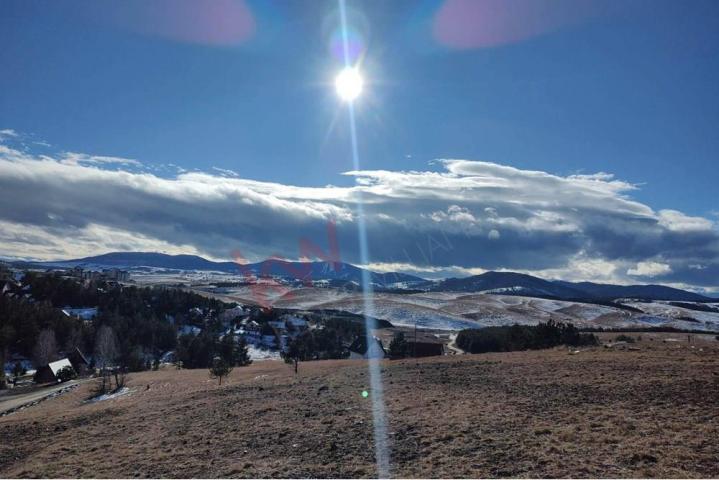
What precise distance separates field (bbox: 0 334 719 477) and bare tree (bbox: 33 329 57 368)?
2194 inches

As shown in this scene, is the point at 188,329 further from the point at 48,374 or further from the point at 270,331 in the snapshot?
the point at 48,374

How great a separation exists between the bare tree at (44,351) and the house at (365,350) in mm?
47116

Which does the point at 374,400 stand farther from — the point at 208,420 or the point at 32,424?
the point at 32,424

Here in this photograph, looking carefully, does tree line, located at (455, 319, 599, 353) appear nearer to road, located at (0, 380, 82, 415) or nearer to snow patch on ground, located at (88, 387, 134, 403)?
snow patch on ground, located at (88, 387, 134, 403)

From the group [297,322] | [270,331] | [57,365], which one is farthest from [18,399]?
[297,322]

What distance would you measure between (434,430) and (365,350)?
68567 mm

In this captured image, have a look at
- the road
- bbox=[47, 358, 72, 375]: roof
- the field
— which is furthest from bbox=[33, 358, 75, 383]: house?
the field

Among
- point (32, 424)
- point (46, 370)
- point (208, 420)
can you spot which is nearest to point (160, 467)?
point (208, 420)

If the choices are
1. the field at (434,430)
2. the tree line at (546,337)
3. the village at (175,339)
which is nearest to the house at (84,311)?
the village at (175,339)

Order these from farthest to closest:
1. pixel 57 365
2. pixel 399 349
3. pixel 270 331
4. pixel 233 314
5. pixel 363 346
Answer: pixel 233 314
pixel 270 331
pixel 363 346
pixel 399 349
pixel 57 365

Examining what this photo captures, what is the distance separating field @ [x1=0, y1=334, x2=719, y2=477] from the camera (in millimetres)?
11812

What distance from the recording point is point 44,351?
74.4 meters

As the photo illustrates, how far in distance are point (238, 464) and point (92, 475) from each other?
4.50 meters

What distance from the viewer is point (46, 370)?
2530 inches
